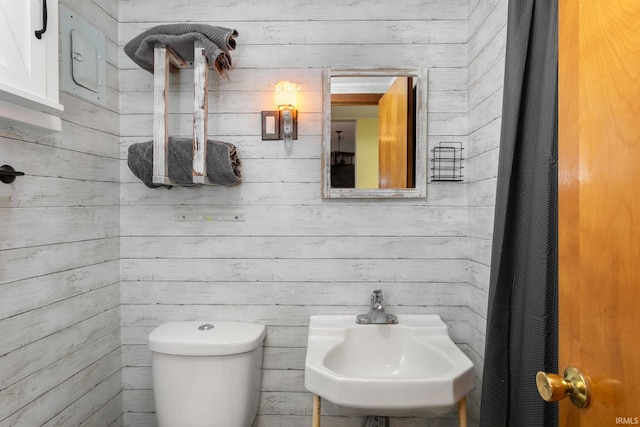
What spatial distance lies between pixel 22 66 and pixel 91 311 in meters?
0.93

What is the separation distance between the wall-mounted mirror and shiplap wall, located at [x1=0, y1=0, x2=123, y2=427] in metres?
0.94

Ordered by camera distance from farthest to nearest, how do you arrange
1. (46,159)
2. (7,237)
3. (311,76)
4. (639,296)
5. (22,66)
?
1. (311,76)
2. (46,159)
3. (7,237)
4. (22,66)
5. (639,296)

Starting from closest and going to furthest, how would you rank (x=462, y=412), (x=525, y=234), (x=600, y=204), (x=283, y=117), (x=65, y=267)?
(x=600, y=204)
(x=525, y=234)
(x=462, y=412)
(x=65, y=267)
(x=283, y=117)

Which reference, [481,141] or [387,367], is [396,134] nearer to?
[481,141]

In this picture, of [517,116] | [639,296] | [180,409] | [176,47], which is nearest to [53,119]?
[176,47]

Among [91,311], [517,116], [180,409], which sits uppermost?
[517,116]

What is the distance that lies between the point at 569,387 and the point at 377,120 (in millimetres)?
1248

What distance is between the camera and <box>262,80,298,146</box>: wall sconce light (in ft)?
5.38

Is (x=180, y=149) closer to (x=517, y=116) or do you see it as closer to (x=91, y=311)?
(x=91, y=311)

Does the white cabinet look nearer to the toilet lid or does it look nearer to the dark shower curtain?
the toilet lid

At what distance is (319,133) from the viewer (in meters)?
1.70

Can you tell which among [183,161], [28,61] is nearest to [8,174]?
[28,61]

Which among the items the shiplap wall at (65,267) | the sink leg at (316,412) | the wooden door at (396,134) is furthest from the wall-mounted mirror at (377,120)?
the shiplap wall at (65,267)

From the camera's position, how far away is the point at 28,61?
3.46 ft
